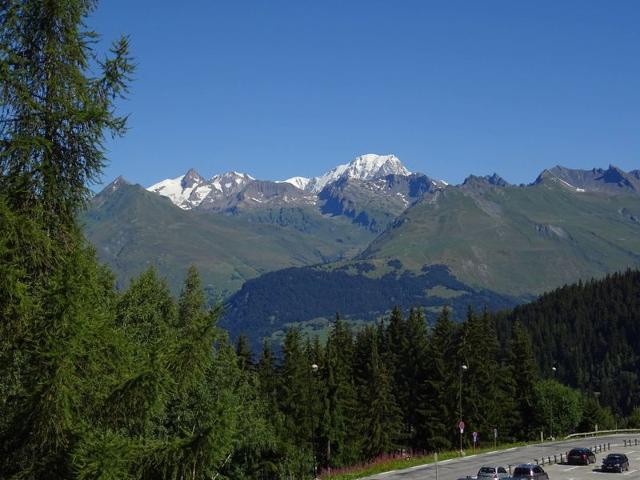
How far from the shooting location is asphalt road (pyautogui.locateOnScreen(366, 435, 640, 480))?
196ft

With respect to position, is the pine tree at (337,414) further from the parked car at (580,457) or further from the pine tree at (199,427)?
the pine tree at (199,427)

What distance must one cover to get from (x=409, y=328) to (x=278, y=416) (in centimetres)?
3927

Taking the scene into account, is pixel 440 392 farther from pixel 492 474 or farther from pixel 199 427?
pixel 199 427

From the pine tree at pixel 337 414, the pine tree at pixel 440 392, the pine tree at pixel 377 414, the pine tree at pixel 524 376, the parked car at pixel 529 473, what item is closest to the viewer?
the parked car at pixel 529 473

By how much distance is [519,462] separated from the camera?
228 ft

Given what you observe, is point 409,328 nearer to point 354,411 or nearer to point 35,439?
point 354,411

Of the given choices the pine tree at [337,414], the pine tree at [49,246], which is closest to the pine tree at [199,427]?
the pine tree at [49,246]

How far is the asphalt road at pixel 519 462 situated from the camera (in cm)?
5962

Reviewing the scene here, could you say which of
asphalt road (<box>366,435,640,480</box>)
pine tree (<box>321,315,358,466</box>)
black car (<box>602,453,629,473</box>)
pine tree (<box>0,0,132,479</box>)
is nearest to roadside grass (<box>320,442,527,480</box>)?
asphalt road (<box>366,435,640,480</box>)

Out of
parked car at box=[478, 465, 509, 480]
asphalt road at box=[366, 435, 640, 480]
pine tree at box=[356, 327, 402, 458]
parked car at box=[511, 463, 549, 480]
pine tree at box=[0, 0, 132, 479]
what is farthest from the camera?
pine tree at box=[356, 327, 402, 458]

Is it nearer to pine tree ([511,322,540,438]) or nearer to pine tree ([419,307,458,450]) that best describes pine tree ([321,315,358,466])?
pine tree ([419,307,458,450])

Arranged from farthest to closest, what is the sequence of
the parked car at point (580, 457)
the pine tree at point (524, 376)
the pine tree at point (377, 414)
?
the pine tree at point (524, 376), the pine tree at point (377, 414), the parked car at point (580, 457)

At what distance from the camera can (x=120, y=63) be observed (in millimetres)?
15102

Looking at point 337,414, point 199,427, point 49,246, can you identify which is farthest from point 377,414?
point 49,246
